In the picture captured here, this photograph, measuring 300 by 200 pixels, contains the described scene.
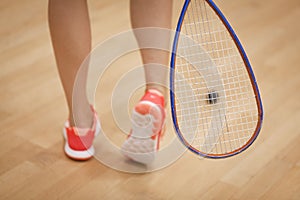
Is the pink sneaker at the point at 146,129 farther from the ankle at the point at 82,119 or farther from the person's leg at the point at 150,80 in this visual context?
the ankle at the point at 82,119

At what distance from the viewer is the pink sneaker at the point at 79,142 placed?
1.19 metres

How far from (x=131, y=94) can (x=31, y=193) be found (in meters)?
0.45

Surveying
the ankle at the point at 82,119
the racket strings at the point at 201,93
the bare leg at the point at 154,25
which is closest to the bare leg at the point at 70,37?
the ankle at the point at 82,119

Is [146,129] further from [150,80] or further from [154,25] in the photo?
[154,25]

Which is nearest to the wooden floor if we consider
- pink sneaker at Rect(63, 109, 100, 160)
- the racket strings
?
pink sneaker at Rect(63, 109, 100, 160)

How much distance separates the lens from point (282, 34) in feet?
5.87

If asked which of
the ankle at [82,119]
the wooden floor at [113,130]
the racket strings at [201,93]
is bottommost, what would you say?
the wooden floor at [113,130]

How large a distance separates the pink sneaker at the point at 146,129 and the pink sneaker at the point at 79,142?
0.09 metres

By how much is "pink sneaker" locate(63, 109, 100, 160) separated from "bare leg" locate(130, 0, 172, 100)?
187mm

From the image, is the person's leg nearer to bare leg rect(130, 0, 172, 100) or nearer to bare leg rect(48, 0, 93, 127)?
bare leg rect(130, 0, 172, 100)

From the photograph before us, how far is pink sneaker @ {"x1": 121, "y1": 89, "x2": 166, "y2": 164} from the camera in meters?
1.11

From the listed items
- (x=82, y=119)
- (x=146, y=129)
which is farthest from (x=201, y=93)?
(x=82, y=119)

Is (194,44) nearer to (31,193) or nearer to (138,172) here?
(138,172)

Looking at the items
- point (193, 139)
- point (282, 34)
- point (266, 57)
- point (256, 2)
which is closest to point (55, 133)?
point (193, 139)
